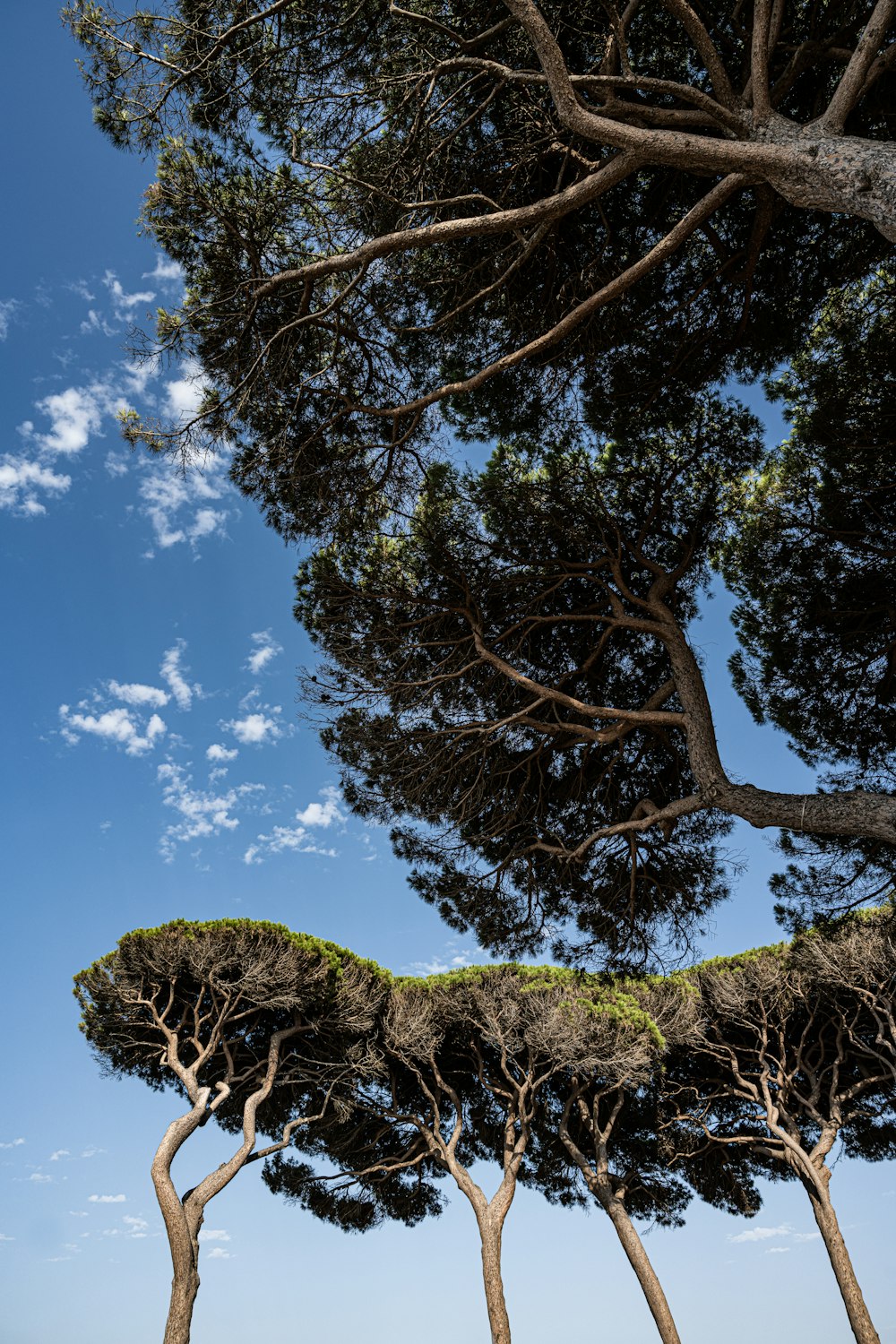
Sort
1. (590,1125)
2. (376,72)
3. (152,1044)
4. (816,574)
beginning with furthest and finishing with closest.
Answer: (590,1125)
(152,1044)
(816,574)
(376,72)

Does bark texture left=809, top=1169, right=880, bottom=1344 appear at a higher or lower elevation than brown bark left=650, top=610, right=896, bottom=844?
lower

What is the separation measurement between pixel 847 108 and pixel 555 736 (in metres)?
4.25

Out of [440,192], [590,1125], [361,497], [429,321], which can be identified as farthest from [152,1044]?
[440,192]

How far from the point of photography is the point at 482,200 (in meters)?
4.73

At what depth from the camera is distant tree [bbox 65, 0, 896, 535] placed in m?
3.84

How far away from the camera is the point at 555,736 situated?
645cm

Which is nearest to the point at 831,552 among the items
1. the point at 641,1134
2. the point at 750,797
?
the point at 750,797

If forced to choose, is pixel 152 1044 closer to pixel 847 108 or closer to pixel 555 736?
pixel 555 736

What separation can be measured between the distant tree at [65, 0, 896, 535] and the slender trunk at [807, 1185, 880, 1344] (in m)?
10.8

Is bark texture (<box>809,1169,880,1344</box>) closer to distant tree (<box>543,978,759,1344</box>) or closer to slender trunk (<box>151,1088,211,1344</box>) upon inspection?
A: distant tree (<box>543,978,759,1344</box>)

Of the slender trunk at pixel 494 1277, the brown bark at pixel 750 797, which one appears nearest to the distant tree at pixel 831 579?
the brown bark at pixel 750 797

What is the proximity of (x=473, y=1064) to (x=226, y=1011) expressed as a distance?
15.0 feet

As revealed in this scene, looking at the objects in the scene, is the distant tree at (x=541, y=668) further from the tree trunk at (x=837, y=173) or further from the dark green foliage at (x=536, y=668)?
the tree trunk at (x=837, y=173)

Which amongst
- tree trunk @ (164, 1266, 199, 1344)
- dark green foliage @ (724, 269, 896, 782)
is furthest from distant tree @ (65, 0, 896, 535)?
tree trunk @ (164, 1266, 199, 1344)
